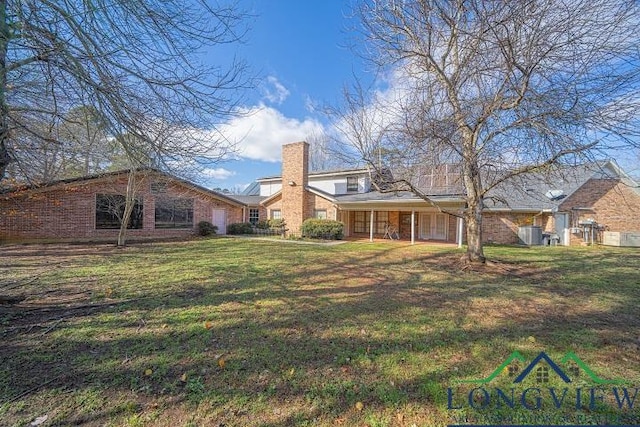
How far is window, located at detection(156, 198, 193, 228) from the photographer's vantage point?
1649 centimetres

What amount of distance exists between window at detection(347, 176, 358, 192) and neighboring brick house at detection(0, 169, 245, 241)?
9607 millimetres

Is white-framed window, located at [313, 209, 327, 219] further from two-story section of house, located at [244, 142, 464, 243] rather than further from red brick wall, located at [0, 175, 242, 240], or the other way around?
red brick wall, located at [0, 175, 242, 240]

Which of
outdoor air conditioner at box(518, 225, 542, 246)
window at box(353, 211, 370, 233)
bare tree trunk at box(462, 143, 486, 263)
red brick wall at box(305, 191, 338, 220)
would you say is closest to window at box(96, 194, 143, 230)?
red brick wall at box(305, 191, 338, 220)

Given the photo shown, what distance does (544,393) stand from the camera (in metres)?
2.58

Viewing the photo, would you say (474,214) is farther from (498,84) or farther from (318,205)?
(318,205)

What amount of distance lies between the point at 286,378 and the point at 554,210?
18472 millimetres

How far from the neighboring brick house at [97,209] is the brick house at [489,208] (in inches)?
241

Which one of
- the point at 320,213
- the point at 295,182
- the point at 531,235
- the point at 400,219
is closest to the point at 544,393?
the point at 531,235

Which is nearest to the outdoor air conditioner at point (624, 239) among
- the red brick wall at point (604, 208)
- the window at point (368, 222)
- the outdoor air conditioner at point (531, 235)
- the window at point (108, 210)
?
the red brick wall at point (604, 208)

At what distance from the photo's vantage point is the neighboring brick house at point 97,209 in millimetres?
12719

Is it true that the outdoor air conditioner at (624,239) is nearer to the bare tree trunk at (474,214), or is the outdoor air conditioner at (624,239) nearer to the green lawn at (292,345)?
the green lawn at (292,345)

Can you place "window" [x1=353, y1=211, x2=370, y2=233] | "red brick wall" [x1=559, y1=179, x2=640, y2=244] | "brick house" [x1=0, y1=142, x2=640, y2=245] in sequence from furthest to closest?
1. "window" [x1=353, y1=211, x2=370, y2=233]
2. "red brick wall" [x1=559, y1=179, x2=640, y2=244]
3. "brick house" [x1=0, y1=142, x2=640, y2=245]

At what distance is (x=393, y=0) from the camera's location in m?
6.48

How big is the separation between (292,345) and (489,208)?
52.5 ft
